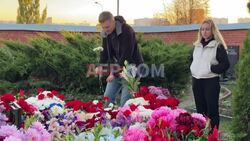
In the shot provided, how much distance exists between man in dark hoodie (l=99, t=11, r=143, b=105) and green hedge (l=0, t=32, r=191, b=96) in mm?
4889

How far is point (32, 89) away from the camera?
1059 centimetres

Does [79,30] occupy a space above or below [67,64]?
above

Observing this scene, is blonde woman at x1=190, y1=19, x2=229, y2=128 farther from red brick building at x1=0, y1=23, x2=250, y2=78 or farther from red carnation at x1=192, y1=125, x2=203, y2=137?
red brick building at x1=0, y1=23, x2=250, y2=78

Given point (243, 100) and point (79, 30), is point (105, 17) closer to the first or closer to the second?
point (243, 100)

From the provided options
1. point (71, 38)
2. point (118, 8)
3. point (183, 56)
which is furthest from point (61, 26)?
point (118, 8)

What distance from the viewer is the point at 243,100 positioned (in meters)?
4.79

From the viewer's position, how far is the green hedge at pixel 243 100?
15.6 ft

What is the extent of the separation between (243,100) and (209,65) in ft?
2.36

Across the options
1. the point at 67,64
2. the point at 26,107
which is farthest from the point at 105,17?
the point at 67,64

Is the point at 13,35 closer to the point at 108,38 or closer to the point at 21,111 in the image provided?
the point at 108,38

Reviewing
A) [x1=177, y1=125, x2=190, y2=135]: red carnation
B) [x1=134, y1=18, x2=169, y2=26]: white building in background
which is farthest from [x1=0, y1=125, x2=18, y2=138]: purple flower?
[x1=134, y1=18, x2=169, y2=26]: white building in background

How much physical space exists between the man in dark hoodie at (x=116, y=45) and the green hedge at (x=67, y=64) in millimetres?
4889

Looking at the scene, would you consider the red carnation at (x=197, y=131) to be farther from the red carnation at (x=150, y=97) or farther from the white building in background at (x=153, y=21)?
the white building in background at (x=153, y=21)

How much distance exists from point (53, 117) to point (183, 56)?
7.36 metres
